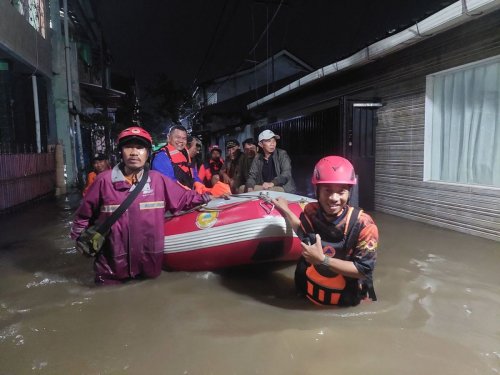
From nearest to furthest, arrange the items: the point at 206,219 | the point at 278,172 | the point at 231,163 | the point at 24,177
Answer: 1. the point at 206,219
2. the point at 278,172
3. the point at 231,163
4. the point at 24,177

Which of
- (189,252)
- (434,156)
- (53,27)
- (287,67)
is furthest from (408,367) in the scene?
(287,67)

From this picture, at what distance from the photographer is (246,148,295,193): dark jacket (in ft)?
18.1

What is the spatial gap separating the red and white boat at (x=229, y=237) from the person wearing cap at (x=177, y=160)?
31.3 inches

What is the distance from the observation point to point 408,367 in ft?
7.13

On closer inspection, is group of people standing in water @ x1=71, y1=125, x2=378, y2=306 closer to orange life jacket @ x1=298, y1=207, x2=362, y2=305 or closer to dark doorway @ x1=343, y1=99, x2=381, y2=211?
orange life jacket @ x1=298, y1=207, x2=362, y2=305

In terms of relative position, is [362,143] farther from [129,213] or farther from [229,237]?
[129,213]

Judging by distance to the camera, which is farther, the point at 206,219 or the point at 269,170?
the point at 269,170

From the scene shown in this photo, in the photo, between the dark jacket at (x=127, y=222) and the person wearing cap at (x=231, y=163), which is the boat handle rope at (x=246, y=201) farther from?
the person wearing cap at (x=231, y=163)

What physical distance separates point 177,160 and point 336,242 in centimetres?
263

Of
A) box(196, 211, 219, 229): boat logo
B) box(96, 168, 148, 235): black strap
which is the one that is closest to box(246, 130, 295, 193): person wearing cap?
box(196, 211, 219, 229): boat logo

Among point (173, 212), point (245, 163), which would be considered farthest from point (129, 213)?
point (245, 163)

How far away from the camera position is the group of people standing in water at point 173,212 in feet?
8.23

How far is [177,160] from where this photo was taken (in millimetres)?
4613

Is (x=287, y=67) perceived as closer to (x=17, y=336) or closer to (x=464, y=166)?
(x=464, y=166)
